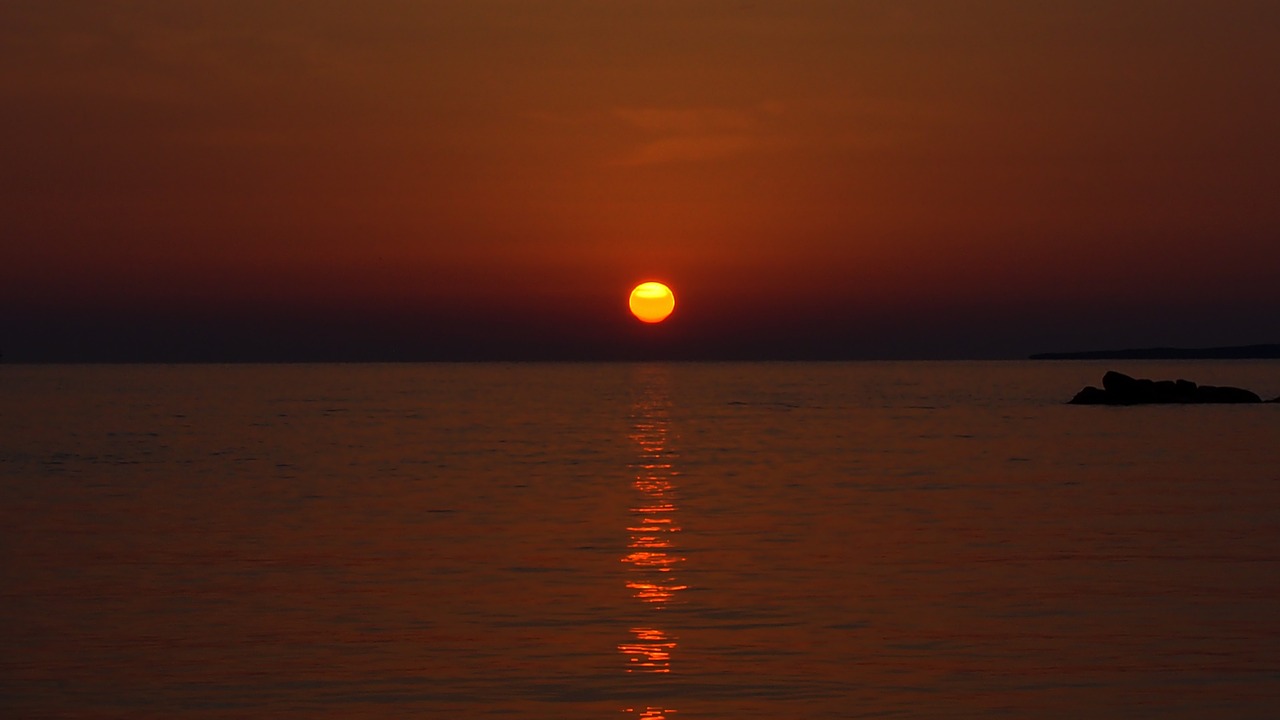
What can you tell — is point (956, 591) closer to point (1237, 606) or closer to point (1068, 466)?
point (1237, 606)

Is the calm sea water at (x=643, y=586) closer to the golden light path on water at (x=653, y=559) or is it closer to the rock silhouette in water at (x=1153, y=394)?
the golden light path on water at (x=653, y=559)

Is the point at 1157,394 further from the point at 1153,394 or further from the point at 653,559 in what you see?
the point at 653,559

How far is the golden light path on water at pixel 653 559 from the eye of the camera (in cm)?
1808

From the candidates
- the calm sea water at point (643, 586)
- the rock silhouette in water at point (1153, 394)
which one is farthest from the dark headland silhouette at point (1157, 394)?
the calm sea water at point (643, 586)

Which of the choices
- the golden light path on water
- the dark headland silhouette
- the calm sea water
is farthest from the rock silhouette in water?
the golden light path on water

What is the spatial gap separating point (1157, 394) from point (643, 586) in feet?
279

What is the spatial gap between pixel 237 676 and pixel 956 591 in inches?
423

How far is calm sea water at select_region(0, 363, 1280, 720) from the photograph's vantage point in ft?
54.6

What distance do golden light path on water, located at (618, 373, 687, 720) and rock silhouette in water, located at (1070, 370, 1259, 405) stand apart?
51.5 metres

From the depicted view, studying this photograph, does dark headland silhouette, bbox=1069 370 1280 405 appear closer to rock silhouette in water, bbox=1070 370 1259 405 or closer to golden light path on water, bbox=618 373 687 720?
rock silhouette in water, bbox=1070 370 1259 405

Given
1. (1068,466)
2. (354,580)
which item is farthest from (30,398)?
(354,580)

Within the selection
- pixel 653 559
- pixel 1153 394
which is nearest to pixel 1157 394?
pixel 1153 394

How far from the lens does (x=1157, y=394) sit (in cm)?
10169

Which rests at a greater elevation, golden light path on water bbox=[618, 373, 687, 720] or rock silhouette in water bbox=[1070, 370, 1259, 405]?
rock silhouette in water bbox=[1070, 370, 1259, 405]
